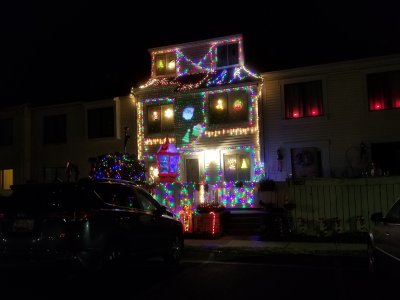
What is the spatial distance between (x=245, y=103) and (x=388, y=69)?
5618 mm

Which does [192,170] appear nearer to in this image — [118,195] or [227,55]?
[227,55]

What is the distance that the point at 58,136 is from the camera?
907 inches

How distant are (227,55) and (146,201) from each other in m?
11.9

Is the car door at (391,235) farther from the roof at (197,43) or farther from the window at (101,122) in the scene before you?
the window at (101,122)

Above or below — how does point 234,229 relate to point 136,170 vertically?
below

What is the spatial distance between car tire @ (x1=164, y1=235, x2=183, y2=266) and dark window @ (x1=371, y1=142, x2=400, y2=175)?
10027 millimetres

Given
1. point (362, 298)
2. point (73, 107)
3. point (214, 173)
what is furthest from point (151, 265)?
point (73, 107)

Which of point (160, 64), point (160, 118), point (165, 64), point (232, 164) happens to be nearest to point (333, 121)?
point (232, 164)

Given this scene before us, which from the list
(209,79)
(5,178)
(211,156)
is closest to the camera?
(211,156)

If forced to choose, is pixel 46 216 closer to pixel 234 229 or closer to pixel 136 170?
pixel 136 170

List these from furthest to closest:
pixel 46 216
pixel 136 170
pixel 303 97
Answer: pixel 303 97 → pixel 136 170 → pixel 46 216

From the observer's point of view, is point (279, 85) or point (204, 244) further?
point (279, 85)

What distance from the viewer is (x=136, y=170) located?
15156 millimetres

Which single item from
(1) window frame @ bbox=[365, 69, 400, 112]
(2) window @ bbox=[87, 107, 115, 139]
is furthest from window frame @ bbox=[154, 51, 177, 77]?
(1) window frame @ bbox=[365, 69, 400, 112]
